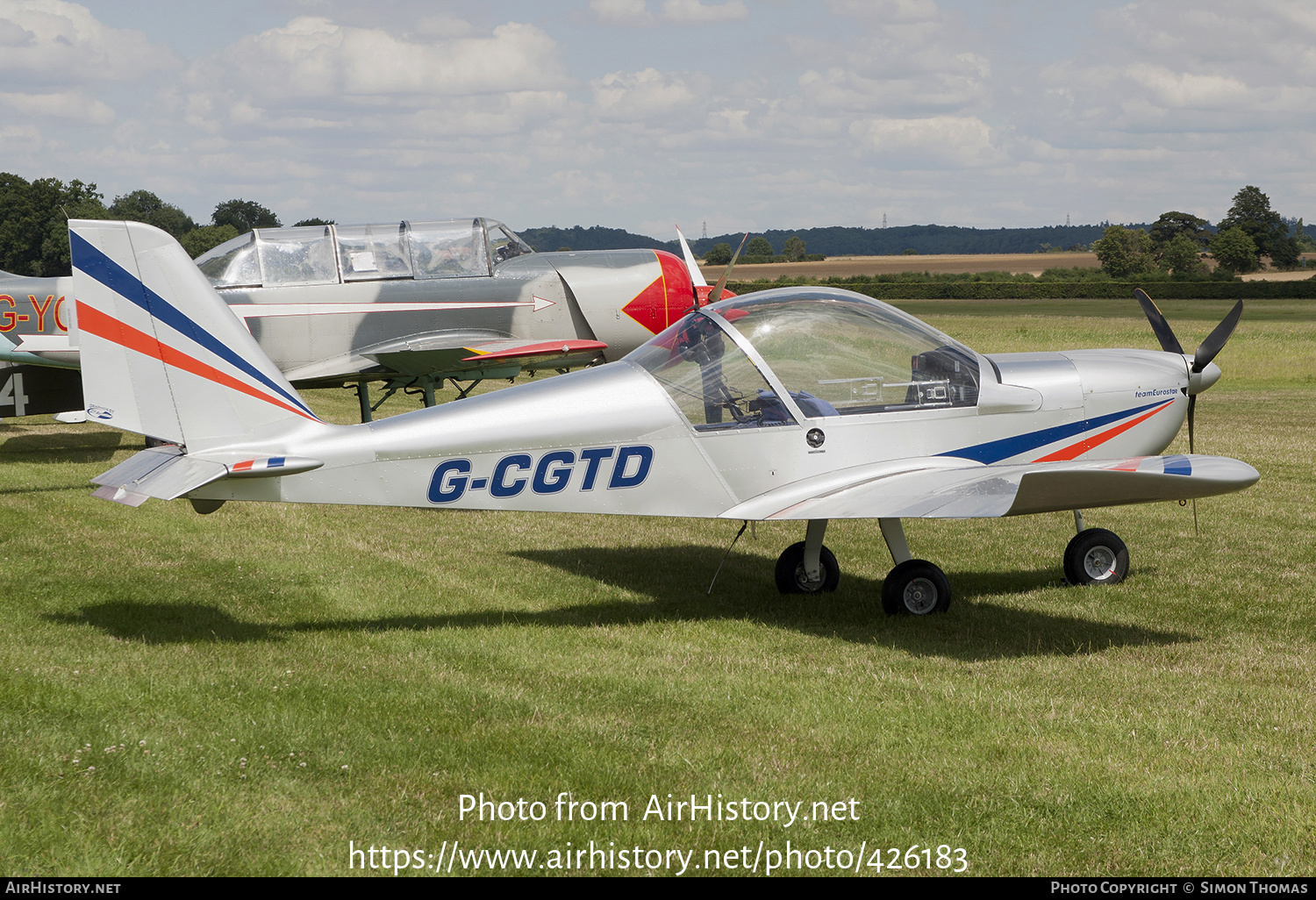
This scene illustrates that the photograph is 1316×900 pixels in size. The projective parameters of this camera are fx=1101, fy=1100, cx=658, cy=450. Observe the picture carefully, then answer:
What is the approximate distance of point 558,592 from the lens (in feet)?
25.7

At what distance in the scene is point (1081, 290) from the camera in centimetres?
8356

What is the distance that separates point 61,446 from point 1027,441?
1317cm

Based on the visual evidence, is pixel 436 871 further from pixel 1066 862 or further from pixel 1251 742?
pixel 1251 742

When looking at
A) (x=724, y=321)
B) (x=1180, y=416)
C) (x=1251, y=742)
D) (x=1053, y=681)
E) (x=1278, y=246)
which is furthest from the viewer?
(x=1278, y=246)

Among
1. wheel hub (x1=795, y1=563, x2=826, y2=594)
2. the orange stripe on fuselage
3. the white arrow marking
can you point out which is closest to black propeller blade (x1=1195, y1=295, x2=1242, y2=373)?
the orange stripe on fuselage

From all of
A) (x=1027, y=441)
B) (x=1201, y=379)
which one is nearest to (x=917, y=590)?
(x=1027, y=441)

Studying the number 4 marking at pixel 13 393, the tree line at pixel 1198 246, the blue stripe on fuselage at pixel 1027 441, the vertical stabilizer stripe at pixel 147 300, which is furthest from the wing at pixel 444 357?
the tree line at pixel 1198 246

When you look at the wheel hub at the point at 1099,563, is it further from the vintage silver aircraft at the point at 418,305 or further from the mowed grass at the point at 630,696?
the vintage silver aircraft at the point at 418,305

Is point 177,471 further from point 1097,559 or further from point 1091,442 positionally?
point 1097,559

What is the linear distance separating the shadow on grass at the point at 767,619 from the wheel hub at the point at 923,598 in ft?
0.28

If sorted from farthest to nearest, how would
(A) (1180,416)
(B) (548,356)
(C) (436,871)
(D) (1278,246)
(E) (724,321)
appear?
(D) (1278,246), (B) (548,356), (A) (1180,416), (E) (724,321), (C) (436,871)

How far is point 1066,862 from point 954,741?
3.63ft

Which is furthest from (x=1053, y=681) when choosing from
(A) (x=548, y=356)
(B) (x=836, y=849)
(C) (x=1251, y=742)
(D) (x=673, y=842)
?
(A) (x=548, y=356)

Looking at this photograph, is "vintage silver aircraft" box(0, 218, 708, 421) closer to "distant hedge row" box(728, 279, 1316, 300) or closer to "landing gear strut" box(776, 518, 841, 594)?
"landing gear strut" box(776, 518, 841, 594)
